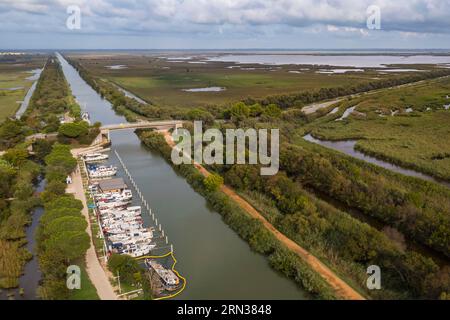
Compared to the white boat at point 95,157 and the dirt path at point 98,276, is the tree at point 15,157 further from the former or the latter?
the dirt path at point 98,276

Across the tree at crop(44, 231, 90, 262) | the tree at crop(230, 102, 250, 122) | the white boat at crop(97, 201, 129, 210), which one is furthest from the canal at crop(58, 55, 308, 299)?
the tree at crop(230, 102, 250, 122)

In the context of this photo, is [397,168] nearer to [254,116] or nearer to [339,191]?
[339,191]

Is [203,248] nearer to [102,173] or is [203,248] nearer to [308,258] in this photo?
[308,258]

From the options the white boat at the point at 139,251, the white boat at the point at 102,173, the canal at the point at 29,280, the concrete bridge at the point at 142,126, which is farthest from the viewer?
the concrete bridge at the point at 142,126

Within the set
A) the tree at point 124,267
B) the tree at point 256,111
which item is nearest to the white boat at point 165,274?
the tree at point 124,267

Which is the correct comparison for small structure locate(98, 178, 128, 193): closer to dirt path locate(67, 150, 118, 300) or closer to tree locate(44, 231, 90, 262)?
dirt path locate(67, 150, 118, 300)

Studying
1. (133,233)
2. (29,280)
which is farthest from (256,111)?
(29,280)
